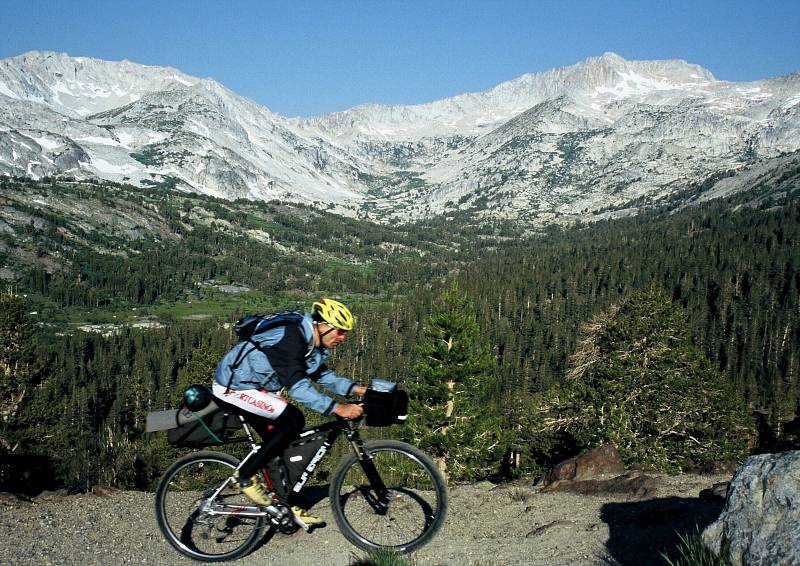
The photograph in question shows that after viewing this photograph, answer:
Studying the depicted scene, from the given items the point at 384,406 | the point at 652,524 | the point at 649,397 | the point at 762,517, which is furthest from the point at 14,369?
the point at 762,517

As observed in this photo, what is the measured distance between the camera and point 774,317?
136 meters

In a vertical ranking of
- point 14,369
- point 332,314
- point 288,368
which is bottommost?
point 14,369

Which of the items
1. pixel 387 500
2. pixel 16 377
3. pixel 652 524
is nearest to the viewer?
pixel 387 500

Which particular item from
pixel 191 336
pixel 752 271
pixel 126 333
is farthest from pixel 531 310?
pixel 126 333

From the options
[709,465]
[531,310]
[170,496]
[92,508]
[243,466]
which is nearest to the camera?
[243,466]

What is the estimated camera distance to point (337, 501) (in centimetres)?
892

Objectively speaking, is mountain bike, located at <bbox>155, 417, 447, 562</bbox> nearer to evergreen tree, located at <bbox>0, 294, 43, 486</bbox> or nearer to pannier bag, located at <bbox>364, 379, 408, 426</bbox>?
pannier bag, located at <bbox>364, 379, 408, 426</bbox>

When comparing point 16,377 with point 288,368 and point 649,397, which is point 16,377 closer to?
point 288,368

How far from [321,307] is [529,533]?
598 centimetres

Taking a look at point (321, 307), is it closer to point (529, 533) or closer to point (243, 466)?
point (243, 466)

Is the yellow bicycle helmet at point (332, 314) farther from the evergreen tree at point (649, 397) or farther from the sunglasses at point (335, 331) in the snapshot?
the evergreen tree at point (649, 397)

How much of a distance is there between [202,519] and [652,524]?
7740 mm

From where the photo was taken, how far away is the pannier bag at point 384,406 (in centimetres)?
815

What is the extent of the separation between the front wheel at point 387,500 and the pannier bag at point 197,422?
1.96 m
